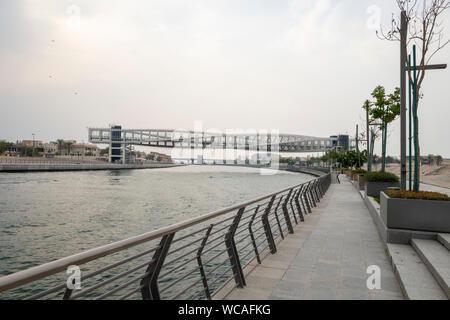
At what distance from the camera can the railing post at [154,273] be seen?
2801 mm

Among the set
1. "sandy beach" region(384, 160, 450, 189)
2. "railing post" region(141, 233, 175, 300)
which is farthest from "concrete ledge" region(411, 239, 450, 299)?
"sandy beach" region(384, 160, 450, 189)

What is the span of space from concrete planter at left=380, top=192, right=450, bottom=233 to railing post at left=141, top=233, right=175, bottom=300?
A: 4.86 m

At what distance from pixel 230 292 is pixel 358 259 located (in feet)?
9.18

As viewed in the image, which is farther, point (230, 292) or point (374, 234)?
point (374, 234)

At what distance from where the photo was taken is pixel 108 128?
13350 centimetres

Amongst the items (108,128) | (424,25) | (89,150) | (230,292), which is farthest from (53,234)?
(89,150)

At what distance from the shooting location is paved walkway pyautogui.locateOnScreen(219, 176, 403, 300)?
421 centimetres

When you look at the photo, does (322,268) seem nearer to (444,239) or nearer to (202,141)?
(444,239)

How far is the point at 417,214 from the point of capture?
19.4 ft

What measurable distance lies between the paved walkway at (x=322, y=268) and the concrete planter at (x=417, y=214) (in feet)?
2.33

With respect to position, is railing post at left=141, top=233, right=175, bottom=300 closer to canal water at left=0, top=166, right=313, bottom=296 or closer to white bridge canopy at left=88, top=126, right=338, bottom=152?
canal water at left=0, top=166, right=313, bottom=296

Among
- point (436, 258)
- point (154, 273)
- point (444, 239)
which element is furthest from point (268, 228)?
point (154, 273)
